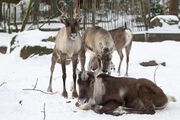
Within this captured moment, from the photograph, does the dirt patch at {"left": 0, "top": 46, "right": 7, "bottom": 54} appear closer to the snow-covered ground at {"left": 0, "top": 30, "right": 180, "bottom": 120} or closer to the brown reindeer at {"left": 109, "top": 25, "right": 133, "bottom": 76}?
the snow-covered ground at {"left": 0, "top": 30, "right": 180, "bottom": 120}

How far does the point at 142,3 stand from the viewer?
2077 cm

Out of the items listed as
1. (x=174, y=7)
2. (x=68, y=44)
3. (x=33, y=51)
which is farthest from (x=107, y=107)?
(x=174, y=7)

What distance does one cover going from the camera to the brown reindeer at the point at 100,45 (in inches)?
376

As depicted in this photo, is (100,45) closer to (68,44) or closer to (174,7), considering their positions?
(68,44)

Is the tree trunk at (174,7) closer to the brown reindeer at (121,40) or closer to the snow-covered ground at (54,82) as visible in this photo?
the snow-covered ground at (54,82)

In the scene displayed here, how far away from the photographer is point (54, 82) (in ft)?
33.3

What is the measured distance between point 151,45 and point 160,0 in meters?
11.7

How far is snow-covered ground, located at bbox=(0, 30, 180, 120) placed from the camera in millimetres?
6723

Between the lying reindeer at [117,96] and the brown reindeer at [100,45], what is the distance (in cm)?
228

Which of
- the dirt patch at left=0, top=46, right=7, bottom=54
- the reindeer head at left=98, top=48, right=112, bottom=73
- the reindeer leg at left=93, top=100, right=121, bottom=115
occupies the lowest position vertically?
the dirt patch at left=0, top=46, right=7, bottom=54

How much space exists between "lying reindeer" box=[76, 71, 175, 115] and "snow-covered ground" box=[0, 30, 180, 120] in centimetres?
15

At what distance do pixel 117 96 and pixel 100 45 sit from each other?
9.45ft

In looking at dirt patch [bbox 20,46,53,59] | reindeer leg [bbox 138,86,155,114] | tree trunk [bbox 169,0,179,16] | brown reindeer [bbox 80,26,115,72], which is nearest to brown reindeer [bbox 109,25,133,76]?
brown reindeer [bbox 80,26,115,72]

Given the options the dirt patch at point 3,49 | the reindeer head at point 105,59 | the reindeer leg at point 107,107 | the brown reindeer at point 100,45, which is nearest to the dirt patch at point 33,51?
the dirt patch at point 3,49
